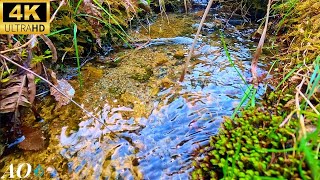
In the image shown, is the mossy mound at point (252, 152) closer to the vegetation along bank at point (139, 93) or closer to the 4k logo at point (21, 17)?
the vegetation along bank at point (139, 93)

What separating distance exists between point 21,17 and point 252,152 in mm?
1740

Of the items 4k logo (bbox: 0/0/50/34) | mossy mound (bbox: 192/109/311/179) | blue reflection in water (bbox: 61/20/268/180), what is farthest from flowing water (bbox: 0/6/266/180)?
4k logo (bbox: 0/0/50/34)

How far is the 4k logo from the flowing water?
62cm

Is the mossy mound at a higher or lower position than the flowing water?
higher

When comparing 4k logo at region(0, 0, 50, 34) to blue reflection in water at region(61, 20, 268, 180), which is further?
4k logo at region(0, 0, 50, 34)

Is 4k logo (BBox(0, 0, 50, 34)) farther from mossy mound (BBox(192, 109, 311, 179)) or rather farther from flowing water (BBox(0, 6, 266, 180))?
mossy mound (BBox(192, 109, 311, 179))

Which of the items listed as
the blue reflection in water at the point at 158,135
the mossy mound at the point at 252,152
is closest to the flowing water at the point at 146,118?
the blue reflection in water at the point at 158,135

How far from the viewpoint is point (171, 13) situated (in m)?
4.72

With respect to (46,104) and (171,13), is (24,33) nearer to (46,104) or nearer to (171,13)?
(46,104)

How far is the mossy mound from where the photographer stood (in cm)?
122

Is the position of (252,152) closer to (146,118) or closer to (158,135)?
(158,135)

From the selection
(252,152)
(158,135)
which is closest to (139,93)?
(158,135)

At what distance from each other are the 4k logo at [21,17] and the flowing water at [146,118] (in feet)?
2.03

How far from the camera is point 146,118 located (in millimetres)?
1998
